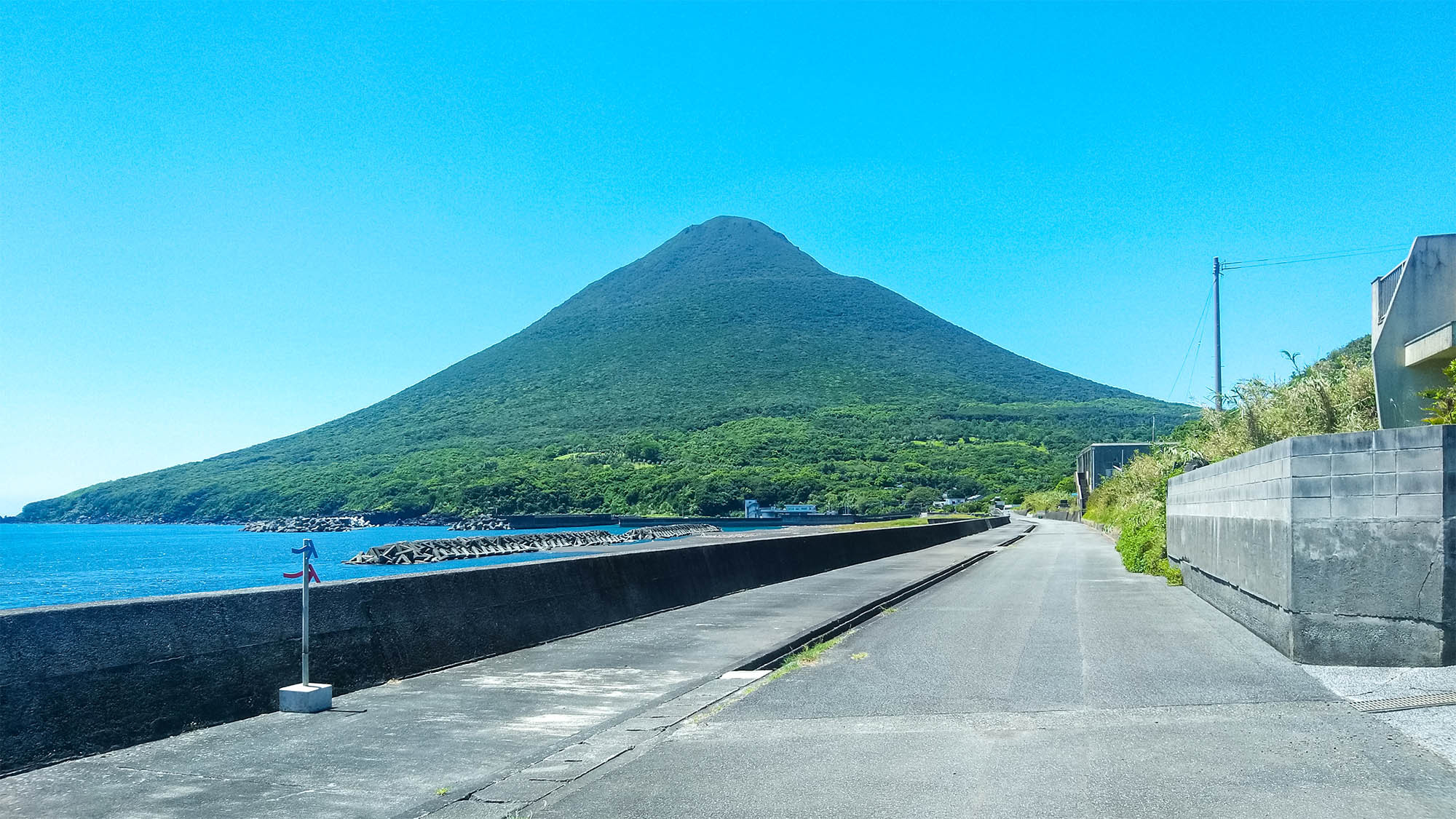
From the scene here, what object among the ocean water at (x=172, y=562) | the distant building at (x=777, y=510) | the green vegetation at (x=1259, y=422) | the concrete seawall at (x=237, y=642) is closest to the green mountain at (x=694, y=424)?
the distant building at (x=777, y=510)

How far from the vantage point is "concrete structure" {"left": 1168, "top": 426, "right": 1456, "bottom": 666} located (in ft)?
31.9

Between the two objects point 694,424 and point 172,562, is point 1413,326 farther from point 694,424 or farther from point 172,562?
point 694,424

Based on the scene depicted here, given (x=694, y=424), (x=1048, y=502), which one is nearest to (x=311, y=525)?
(x=694, y=424)

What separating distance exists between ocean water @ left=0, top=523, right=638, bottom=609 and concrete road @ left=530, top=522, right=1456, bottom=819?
11563 mm

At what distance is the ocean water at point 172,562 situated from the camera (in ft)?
179

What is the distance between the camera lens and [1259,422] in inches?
878

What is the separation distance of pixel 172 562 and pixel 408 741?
8418 centimetres

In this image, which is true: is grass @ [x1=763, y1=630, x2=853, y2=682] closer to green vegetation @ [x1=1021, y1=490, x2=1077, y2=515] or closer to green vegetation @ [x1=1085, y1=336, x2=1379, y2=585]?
green vegetation @ [x1=1085, y1=336, x2=1379, y2=585]

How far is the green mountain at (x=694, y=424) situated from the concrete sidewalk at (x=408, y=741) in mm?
109493

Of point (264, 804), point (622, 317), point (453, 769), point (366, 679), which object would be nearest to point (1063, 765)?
point (453, 769)

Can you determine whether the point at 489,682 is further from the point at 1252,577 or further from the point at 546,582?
the point at 1252,577

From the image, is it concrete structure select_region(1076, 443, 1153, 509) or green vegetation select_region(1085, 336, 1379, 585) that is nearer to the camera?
green vegetation select_region(1085, 336, 1379, 585)

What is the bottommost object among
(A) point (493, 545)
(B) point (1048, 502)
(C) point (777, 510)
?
(A) point (493, 545)

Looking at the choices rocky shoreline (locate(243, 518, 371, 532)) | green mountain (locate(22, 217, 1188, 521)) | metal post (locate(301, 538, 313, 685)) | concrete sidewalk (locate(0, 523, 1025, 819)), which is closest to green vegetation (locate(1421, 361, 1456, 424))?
concrete sidewalk (locate(0, 523, 1025, 819))
